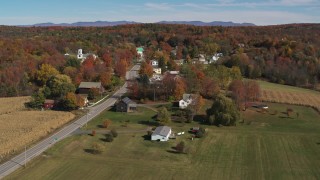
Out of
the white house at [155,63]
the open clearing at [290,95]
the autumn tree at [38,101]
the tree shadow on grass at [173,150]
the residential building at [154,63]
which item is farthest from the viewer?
the white house at [155,63]

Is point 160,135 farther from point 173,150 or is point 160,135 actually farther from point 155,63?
point 155,63

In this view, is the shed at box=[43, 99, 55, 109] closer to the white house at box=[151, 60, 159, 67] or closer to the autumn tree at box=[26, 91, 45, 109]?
the autumn tree at box=[26, 91, 45, 109]

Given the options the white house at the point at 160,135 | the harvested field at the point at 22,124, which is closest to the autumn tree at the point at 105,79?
the harvested field at the point at 22,124

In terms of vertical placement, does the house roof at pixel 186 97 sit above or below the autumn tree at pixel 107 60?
below

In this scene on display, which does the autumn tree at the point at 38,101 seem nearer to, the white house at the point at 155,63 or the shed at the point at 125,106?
the shed at the point at 125,106

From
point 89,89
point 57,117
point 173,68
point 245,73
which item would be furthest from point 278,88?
point 57,117

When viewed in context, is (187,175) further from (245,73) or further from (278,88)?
(245,73)
